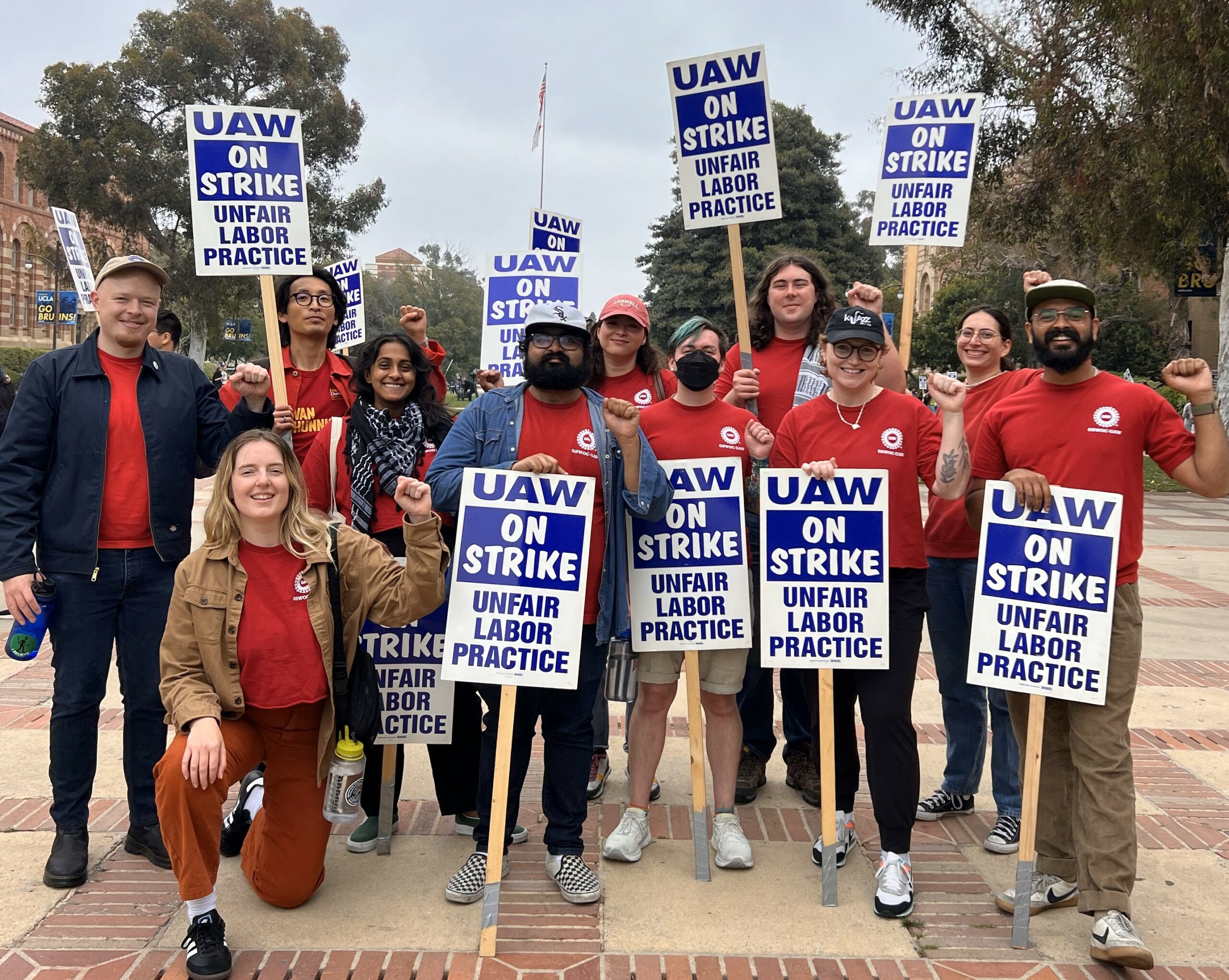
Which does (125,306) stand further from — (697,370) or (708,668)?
(708,668)

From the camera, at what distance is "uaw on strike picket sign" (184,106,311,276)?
487cm

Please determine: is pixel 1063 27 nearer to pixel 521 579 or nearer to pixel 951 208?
pixel 951 208

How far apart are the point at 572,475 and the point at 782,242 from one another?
3901cm

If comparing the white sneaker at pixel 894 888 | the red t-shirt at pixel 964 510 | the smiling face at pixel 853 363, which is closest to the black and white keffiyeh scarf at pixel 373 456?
the smiling face at pixel 853 363

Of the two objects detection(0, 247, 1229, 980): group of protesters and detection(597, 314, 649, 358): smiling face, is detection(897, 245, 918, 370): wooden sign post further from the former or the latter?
detection(597, 314, 649, 358): smiling face

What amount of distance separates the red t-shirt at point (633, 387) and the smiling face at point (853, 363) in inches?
32.6

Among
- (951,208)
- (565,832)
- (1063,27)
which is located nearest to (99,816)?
(565,832)

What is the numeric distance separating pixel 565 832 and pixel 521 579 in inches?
41.5

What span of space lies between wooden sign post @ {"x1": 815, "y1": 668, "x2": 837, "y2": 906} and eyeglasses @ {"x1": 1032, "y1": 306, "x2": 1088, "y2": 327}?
5.06 ft

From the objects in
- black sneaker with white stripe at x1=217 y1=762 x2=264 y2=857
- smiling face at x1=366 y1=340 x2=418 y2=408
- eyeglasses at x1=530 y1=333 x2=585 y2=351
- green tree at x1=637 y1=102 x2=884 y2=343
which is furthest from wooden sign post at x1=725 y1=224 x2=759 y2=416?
green tree at x1=637 y1=102 x2=884 y2=343

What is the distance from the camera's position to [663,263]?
44406mm

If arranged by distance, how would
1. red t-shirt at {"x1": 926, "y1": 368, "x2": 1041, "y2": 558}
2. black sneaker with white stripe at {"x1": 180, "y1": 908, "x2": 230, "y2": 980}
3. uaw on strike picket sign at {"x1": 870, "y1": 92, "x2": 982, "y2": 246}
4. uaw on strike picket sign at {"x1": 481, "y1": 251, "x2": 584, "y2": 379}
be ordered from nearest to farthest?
black sneaker with white stripe at {"x1": 180, "y1": 908, "x2": 230, "y2": 980}
red t-shirt at {"x1": 926, "y1": 368, "x2": 1041, "y2": 558}
uaw on strike picket sign at {"x1": 870, "y1": 92, "x2": 982, "y2": 246}
uaw on strike picket sign at {"x1": 481, "y1": 251, "x2": 584, "y2": 379}

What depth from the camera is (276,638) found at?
3891 mm

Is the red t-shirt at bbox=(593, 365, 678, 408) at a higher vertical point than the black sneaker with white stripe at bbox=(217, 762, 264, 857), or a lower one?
higher
